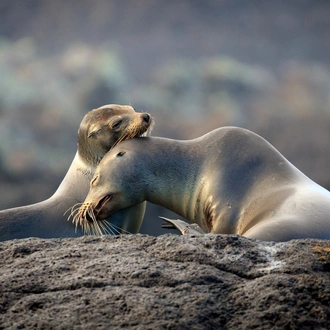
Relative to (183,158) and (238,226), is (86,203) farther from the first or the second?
(238,226)

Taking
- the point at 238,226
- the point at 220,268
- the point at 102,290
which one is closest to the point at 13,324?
the point at 102,290

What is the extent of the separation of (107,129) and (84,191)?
454 millimetres

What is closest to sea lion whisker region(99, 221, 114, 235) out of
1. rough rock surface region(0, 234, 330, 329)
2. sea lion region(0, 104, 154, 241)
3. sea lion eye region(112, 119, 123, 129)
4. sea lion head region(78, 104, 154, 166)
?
sea lion region(0, 104, 154, 241)

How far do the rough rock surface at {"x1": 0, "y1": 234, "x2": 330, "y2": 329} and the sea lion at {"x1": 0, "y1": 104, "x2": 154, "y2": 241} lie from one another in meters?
2.19

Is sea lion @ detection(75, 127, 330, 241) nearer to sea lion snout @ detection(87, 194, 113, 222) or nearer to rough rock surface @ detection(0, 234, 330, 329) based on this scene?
sea lion snout @ detection(87, 194, 113, 222)

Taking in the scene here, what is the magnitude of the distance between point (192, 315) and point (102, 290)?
11.9 inches

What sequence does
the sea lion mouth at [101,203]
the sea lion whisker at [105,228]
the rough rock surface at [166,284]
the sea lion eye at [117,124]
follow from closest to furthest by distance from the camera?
the rough rock surface at [166,284] < the sea lion mouth at [101,203] < the sea lion whisker at [105,228] < the sea lion eye at [117,124]

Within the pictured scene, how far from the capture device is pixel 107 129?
4973mm

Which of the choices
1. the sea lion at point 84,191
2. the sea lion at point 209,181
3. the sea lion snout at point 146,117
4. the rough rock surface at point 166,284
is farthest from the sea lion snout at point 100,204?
the rough rock surface at point 166,284

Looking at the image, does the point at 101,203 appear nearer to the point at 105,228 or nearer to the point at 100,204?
the point at 100,204

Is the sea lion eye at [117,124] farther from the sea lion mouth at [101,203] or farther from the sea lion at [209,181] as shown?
the sea lion mouth at [101,203]

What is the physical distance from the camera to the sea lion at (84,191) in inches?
188

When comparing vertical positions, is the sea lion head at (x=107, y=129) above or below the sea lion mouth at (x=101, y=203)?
above

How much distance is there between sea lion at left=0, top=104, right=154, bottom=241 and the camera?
4773mm
